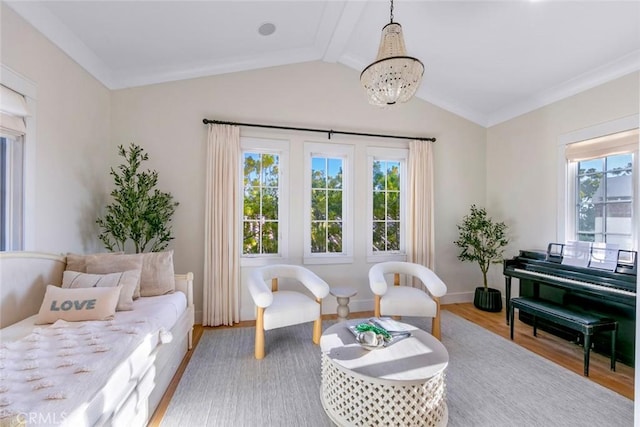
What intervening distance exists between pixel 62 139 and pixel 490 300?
5.29 m

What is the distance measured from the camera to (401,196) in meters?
4.18

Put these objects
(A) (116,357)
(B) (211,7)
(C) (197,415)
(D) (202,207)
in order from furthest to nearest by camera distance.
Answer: (D) (202,207) → (B) (211,7) → (C) (197,415) → (A) (116,357)

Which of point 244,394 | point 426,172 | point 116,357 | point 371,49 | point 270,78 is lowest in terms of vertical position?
point 244,394

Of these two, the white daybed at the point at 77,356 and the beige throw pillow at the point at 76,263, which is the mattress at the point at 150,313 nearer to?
the white daybed at the point at 77,356

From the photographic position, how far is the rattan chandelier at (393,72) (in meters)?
2.03

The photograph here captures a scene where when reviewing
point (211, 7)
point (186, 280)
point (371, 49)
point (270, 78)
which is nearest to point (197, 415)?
point (186, 280)

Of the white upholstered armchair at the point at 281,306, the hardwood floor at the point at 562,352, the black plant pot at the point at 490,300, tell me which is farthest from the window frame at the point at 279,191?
the black plant pot at the point at 490,300

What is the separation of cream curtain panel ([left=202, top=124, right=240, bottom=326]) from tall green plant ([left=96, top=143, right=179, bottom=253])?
48 centimetres

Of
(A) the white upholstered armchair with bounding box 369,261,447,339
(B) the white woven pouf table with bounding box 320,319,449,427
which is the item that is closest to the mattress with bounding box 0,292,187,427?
(B) the white woven pouf table with bounding box 320,319,449,427

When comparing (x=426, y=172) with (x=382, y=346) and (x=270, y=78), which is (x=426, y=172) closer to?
(x=270, y=78)

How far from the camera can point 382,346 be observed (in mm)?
1933

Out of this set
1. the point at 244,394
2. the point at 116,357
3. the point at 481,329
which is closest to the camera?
the point at 116,357

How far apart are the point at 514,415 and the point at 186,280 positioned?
9.34 feet

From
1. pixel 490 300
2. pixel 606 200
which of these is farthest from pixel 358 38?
→ pixel 490 300
